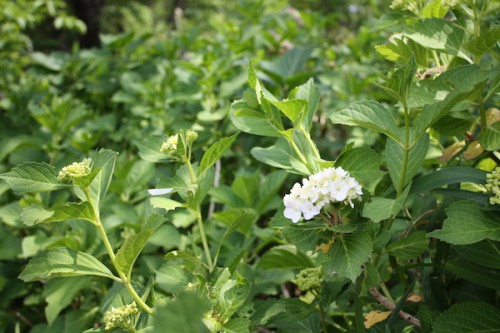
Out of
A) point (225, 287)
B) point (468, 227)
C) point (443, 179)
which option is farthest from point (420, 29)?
point (225, 287)

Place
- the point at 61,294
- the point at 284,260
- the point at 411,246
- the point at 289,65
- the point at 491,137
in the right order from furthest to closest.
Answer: the point at 289,65 < the point at 61,294 < the point at 284,260 < the point at 491,137 < the point at 411,246

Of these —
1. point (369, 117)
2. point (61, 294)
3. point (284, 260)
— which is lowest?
point (61, 294)

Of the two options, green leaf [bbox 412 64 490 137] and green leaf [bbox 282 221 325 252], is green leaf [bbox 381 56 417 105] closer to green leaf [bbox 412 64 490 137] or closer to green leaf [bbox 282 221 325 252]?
green leaf [bbox 412 64 490 137]

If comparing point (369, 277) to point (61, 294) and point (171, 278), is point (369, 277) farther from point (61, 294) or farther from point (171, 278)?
point (61, 294)

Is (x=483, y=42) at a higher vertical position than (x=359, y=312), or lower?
higher

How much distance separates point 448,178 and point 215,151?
0.46 meters

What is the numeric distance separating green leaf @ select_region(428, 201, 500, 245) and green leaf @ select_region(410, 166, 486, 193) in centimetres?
9

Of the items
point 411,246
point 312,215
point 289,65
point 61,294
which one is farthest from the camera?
point 289,65

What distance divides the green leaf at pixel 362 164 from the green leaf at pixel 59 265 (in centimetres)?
48

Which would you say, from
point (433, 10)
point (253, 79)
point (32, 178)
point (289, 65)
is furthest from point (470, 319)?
point (289, 65)

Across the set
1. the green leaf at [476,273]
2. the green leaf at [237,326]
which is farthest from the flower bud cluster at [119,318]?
the green leaf at [476,273]

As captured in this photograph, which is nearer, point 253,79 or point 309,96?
point 253,79

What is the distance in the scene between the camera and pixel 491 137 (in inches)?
39.5

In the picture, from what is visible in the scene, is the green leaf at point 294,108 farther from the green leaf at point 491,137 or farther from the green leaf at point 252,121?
the green leaf at point 491,137
